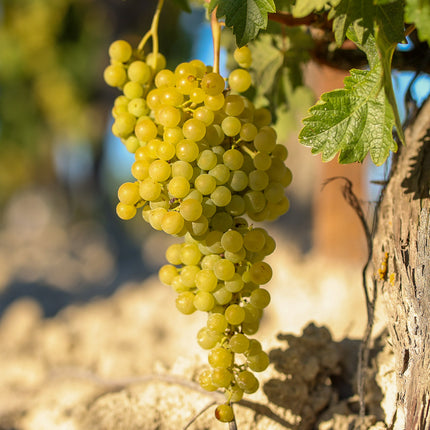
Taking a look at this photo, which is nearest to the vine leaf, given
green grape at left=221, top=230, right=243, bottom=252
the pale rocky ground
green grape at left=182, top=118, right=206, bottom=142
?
green grape at left=182, top=118, right=206, bottom=142

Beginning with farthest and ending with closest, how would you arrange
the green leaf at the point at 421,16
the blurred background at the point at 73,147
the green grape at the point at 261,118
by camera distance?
the blurred background at the point at 73,147 → the green grape at the point at 261,118 → the green leaf at the point at 421,16

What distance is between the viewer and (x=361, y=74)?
0.47 meters

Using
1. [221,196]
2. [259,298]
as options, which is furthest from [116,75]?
[259,298]

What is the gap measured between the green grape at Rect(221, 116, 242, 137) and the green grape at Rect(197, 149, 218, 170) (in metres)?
0.03

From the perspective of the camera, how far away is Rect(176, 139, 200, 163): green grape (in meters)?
0.48

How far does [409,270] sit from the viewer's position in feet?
1.69

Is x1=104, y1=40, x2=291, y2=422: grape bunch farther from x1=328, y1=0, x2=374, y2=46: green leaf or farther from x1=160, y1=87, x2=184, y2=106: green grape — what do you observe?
x1=328, y1=0, x2=374, y2=46: green leaf

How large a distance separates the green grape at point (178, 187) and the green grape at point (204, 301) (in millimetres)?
117

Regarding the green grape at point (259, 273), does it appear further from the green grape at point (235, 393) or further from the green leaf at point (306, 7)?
the green leaf at point (306, 7)

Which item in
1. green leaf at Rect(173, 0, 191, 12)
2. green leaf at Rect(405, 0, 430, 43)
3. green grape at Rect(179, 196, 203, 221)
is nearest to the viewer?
green leaf at Rect(405, 0, 430, 43)

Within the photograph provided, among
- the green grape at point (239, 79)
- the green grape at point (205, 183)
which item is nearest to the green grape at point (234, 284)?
the green grape at point (205, 183)

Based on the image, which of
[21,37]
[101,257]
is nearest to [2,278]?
[101,257]

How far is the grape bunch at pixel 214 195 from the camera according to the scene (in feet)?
1.59

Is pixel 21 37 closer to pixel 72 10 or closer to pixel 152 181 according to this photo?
pixel 72 10
